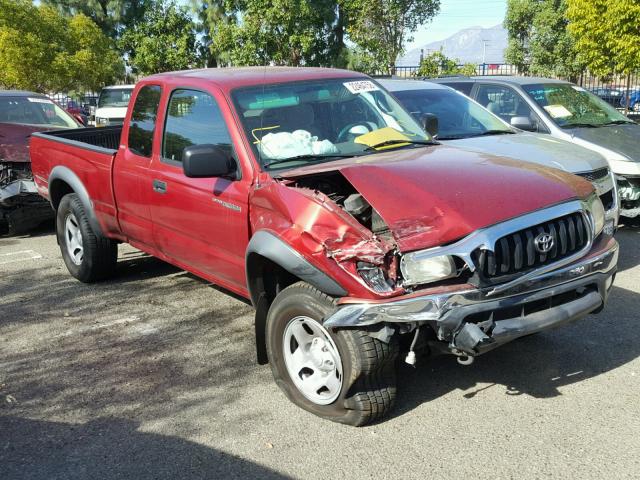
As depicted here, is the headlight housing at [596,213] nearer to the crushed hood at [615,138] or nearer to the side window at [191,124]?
the side window at [191,124]

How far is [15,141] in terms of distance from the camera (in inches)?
364

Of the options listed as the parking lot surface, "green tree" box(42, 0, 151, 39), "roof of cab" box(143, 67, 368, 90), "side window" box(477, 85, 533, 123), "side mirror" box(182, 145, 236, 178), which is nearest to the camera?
the parking lot surface

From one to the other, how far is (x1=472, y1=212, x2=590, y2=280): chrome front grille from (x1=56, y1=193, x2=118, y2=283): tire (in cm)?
409

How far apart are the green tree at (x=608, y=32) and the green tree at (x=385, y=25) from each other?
12273 millimetres

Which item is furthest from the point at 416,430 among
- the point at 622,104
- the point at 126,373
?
the point at 622,104

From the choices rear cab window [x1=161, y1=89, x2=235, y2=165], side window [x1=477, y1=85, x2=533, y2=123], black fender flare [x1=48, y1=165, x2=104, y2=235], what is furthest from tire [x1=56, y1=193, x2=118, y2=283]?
side window [x1=477, y1=85, x2=533, y2=123]

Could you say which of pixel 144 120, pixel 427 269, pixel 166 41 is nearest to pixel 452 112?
pixel 144 120

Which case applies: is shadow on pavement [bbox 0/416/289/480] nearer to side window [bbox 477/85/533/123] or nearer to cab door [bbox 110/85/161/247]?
cab door [bbox 110/85/161/247]

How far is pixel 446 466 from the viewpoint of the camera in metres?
3.46

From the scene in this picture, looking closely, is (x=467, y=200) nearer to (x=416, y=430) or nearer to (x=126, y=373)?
(x=416, y=430)

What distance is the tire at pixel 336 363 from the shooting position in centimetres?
359

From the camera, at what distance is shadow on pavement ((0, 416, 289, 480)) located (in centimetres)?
349

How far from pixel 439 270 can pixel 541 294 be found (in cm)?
59

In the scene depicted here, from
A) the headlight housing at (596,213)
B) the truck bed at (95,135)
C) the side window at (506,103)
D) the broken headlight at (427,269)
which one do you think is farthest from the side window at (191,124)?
the side window at (506,103)
